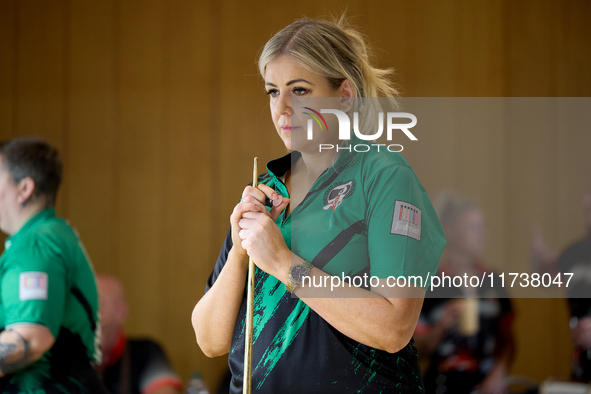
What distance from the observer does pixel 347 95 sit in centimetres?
115

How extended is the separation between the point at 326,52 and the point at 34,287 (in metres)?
1.15

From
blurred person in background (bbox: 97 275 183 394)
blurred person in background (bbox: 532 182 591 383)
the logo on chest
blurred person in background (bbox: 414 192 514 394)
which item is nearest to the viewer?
the logo on chest

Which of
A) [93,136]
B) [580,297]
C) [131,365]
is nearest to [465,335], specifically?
[580,297]

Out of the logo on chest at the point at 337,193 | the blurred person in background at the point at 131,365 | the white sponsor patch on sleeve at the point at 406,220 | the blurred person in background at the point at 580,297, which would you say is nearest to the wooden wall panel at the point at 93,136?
the blurred person in background at the point at 131,365

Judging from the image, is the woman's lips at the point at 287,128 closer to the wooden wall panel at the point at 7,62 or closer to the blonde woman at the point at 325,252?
the blonde woman at the point at 325,252

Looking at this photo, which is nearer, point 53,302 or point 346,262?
point 346,262

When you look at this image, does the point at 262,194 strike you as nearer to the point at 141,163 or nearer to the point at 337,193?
the point at 337,193

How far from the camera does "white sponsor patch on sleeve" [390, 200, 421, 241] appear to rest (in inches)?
38.7

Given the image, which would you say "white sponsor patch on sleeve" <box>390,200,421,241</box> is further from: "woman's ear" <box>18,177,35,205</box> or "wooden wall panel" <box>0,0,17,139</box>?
"wooden wall panel" <box>0,0,17,139</box>

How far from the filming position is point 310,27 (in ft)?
3.73

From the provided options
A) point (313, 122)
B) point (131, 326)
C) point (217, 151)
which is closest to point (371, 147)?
point (313, 122)

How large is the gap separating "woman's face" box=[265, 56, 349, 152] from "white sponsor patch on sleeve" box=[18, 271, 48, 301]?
99 cm

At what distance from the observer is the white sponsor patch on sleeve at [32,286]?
169 centimetres

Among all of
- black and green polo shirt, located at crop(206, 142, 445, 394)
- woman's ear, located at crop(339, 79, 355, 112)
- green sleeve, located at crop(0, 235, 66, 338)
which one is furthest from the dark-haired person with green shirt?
woman's ear, located at crop(339, 79, 355, 112)
